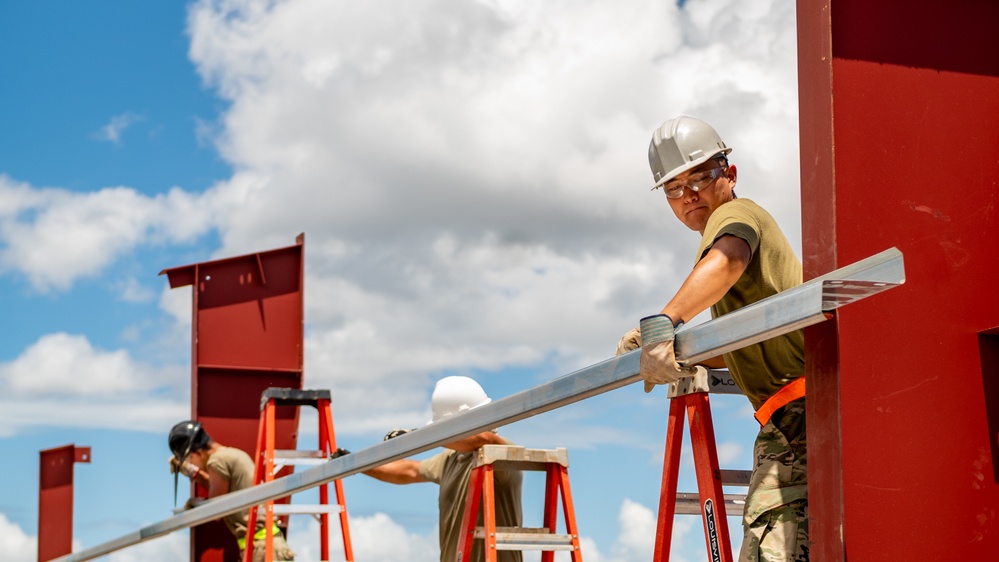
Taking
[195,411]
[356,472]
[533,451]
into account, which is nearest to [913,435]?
[356,472]

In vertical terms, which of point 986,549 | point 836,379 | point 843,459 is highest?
point 836,379

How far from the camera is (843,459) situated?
3.02m

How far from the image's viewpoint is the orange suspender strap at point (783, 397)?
3666 mm

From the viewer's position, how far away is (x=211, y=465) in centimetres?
1032

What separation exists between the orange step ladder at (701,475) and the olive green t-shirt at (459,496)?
7.47 ft

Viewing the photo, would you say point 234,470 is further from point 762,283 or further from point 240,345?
point 762,283

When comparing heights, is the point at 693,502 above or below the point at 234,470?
below

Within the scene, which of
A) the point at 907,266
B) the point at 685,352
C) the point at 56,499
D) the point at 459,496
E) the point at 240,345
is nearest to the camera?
the point at 907,266

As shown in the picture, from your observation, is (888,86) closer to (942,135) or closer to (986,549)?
(942,135)

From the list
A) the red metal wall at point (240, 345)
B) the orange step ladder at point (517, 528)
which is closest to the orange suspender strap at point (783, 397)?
the orange step ladder at point (517, 528)

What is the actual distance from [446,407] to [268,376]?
4.80 m

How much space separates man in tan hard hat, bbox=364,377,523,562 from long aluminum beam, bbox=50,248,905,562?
142 centimetres

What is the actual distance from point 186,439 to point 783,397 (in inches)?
314

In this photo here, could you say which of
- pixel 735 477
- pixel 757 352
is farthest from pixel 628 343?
pixel 735 477
